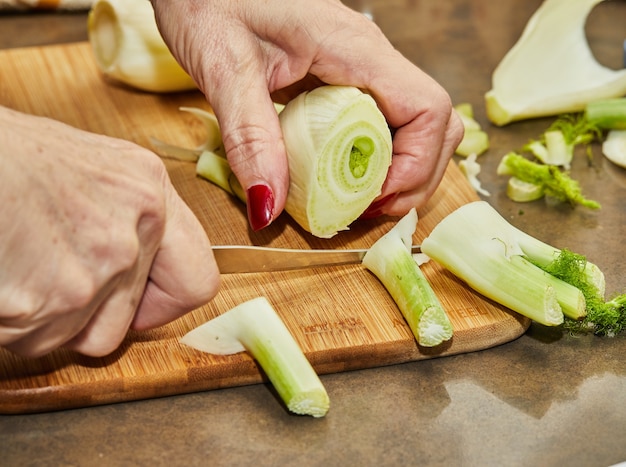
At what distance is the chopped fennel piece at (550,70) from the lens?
2.04m

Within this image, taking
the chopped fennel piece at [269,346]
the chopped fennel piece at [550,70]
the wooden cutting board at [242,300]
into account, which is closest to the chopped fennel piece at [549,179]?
the wooden cutting board at [242,300]

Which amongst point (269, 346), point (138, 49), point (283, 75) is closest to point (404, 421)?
point (269, 346)

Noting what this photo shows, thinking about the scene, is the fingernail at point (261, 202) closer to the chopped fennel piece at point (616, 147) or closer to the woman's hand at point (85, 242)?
the woman's hand at point (85, 242)

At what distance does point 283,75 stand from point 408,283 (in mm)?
461

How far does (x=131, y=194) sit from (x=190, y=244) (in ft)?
0.47

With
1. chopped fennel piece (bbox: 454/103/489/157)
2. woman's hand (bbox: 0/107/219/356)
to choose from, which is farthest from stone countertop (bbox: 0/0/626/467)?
chopped fennel piece (bbox: 454/103/489/157)

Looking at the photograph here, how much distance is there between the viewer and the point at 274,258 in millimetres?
1469

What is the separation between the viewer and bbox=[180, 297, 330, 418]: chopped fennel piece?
1224 mm

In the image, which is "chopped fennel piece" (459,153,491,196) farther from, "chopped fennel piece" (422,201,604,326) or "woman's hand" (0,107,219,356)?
"woman's hand" (0,107,219,356)

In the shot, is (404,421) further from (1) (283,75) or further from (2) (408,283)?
(1) (283,75)

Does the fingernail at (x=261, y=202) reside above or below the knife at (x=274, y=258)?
above

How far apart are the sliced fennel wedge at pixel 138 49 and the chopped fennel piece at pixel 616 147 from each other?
0.96 meters

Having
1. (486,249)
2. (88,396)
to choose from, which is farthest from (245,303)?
(486,249)

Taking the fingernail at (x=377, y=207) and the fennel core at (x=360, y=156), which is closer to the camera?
the fennel core at (x=360, y=156)
